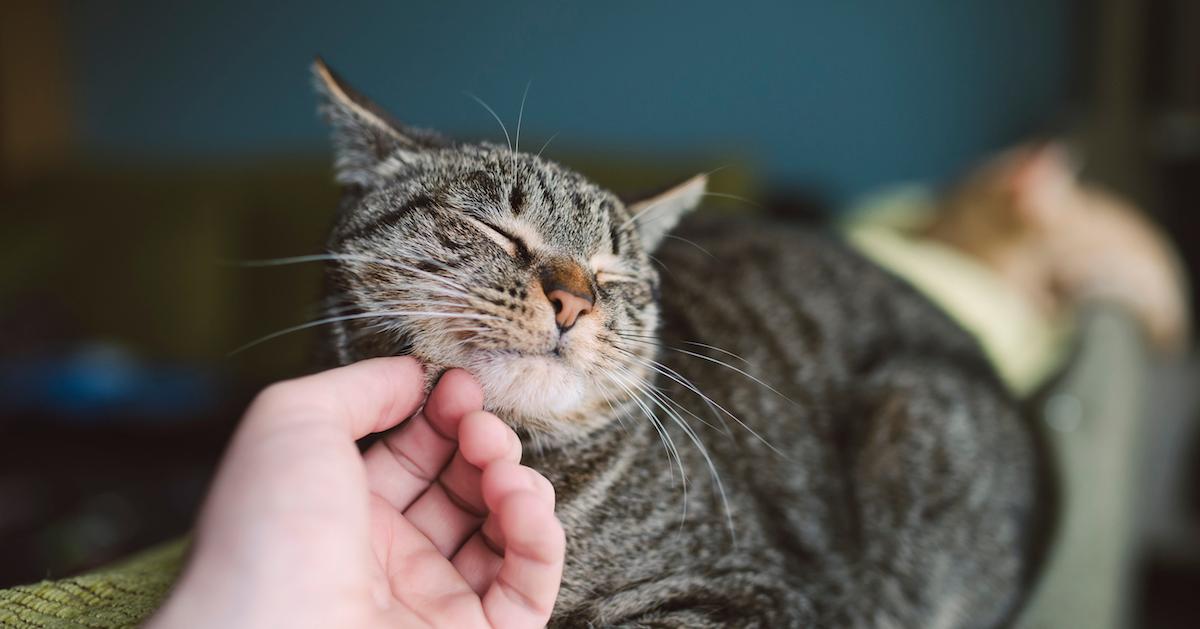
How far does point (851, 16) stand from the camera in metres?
3.37

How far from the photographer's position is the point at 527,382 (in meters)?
0.85

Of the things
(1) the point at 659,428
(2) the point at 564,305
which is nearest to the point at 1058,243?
(1) the point at 659,428

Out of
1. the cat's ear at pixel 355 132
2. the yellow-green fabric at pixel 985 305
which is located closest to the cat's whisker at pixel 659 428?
the cat's ear at pixel 355 132

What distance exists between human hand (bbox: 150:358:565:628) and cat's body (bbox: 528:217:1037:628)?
0.15m

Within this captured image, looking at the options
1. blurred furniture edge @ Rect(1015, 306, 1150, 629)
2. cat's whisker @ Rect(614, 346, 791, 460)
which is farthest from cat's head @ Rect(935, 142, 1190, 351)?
cat's whisker @ Rect(614, 346, 791, 460)

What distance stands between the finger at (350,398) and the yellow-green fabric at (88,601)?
22 centimetres

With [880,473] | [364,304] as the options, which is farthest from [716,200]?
[364,304]

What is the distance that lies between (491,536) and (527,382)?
0.52ft

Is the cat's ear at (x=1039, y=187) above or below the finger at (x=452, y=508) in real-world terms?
above

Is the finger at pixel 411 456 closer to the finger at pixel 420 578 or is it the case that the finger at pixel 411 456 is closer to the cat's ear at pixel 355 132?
the finger at pixel 420 578

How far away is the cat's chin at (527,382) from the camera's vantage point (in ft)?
2.76

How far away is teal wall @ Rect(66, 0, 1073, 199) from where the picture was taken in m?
3.25

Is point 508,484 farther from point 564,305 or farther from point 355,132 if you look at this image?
point 355,132

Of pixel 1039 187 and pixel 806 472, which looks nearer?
pixel 806 472
